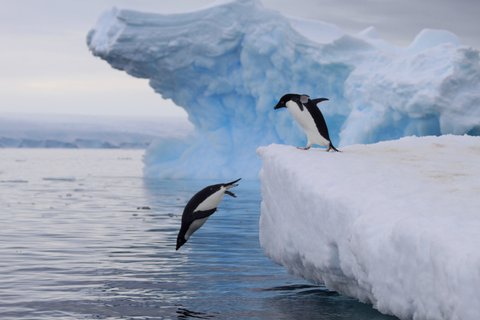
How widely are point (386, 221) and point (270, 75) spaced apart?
949 inches

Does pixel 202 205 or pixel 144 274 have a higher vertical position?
pixel 202 205

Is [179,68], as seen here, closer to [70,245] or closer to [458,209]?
[70,245]

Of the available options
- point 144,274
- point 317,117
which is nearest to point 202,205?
point 144,274

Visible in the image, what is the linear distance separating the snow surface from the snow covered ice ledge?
14972 mm

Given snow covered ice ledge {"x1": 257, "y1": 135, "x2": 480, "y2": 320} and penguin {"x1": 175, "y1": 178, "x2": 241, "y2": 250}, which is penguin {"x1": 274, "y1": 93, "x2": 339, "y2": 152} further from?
penguin {"x1": 175, "y1": 178, "x2": 241, "y2": 250}

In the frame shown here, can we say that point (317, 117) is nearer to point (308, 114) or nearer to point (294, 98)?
point (308, 114)

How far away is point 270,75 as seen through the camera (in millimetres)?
29844

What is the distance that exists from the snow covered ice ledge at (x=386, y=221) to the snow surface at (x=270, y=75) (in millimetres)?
14972

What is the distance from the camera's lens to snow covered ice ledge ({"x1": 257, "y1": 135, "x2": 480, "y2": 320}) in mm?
5168

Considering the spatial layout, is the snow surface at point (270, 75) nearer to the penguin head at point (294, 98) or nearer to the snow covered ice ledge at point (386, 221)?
the penguin head at point (294, 98)

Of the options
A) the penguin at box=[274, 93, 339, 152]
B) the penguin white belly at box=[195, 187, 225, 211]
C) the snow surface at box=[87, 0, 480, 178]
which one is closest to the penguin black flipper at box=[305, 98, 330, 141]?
the penguin at box=[274, 93, 339, 152]

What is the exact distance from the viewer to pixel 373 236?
19.5 ft

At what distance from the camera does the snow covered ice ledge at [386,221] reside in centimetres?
517

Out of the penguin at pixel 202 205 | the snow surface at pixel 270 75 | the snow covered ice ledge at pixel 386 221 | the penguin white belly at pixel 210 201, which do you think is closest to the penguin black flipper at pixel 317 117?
the snow covered ice ledge at pixel 386 221
